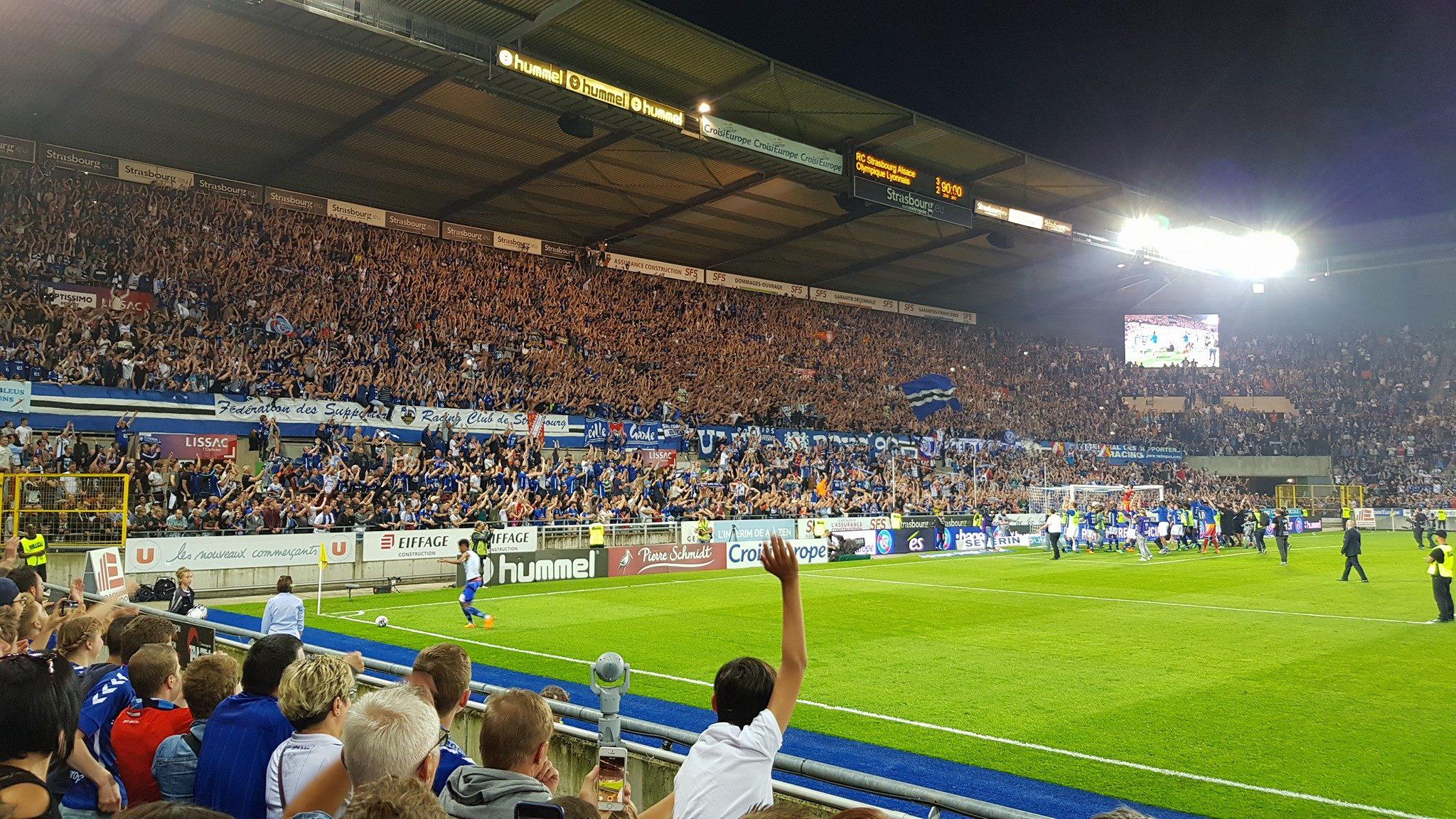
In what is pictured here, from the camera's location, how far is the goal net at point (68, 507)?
2014cm

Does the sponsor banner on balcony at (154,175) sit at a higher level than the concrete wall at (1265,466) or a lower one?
higher

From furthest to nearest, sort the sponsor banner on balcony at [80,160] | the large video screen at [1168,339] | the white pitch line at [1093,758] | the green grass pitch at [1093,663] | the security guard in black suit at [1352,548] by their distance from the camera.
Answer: the large video screen at [1168,339]
the sponsor banner on balcony at [80,160]
the security guard in black suit at [1352,548]
the green grass pitch at [1093,663]
the white pitch line at [1093,758]

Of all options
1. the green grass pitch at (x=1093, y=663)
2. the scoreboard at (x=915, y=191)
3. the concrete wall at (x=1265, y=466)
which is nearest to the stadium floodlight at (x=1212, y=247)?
the scoreboard at (x=915, y=191)

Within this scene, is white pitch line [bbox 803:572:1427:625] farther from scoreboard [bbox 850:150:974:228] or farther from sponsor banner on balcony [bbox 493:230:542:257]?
sponsor banner on balcony [bbox 493:230:542:257]

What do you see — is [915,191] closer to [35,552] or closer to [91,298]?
[91,298]

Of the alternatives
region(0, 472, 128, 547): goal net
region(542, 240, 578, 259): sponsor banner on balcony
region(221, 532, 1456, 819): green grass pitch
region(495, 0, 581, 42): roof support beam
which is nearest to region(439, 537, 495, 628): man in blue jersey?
region(221, 532, 1456, 819): green grass pitch

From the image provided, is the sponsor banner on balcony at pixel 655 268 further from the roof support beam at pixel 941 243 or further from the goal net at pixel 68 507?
the goal net at pixel 68 507

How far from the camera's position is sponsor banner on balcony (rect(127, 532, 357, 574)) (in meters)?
21.4

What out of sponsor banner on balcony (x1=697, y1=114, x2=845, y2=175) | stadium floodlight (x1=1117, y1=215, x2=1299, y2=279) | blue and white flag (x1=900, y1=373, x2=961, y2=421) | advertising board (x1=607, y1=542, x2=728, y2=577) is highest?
stadium floodlight (x1=1117, y1=215, x2=1299, y2=279)

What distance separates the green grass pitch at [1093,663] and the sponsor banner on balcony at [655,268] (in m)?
19.2

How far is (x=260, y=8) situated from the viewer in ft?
57.8

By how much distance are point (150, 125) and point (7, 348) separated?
795 centimetres

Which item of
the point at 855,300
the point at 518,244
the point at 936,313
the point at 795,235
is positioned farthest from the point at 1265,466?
the point at 518,244

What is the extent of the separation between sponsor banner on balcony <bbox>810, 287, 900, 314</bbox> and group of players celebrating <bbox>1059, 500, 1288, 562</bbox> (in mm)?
16890
